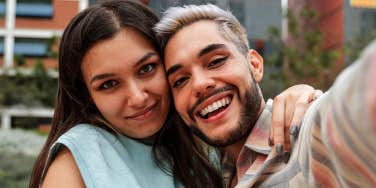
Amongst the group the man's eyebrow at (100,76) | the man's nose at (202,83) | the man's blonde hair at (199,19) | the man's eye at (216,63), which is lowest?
the man's eyebrow at (100,76)

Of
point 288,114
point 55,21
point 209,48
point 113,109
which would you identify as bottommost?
point 55,21

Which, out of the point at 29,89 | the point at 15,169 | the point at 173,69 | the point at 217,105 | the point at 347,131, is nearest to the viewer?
the point at 347,131

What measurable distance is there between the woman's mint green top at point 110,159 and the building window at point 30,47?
19.3 meters

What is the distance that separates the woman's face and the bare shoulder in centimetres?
20

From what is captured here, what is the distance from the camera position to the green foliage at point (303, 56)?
11367 mm

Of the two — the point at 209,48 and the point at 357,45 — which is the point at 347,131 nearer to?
the point at 209,48

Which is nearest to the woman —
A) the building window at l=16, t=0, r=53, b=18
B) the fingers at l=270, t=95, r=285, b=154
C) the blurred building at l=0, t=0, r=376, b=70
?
the fingers at l=270, t=95, r=285, b=154

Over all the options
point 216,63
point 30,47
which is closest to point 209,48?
point 216,63

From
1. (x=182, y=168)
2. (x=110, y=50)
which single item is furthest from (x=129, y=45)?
(x=182, y=168)

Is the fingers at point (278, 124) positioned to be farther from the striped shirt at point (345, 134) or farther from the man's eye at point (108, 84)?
the man's eye at point (108, 84)

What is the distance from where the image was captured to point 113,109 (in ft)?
4.76

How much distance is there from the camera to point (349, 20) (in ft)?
62.6

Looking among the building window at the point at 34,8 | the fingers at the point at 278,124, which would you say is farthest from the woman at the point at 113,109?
the building window at the point at 34,8

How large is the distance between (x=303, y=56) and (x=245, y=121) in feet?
35.2
